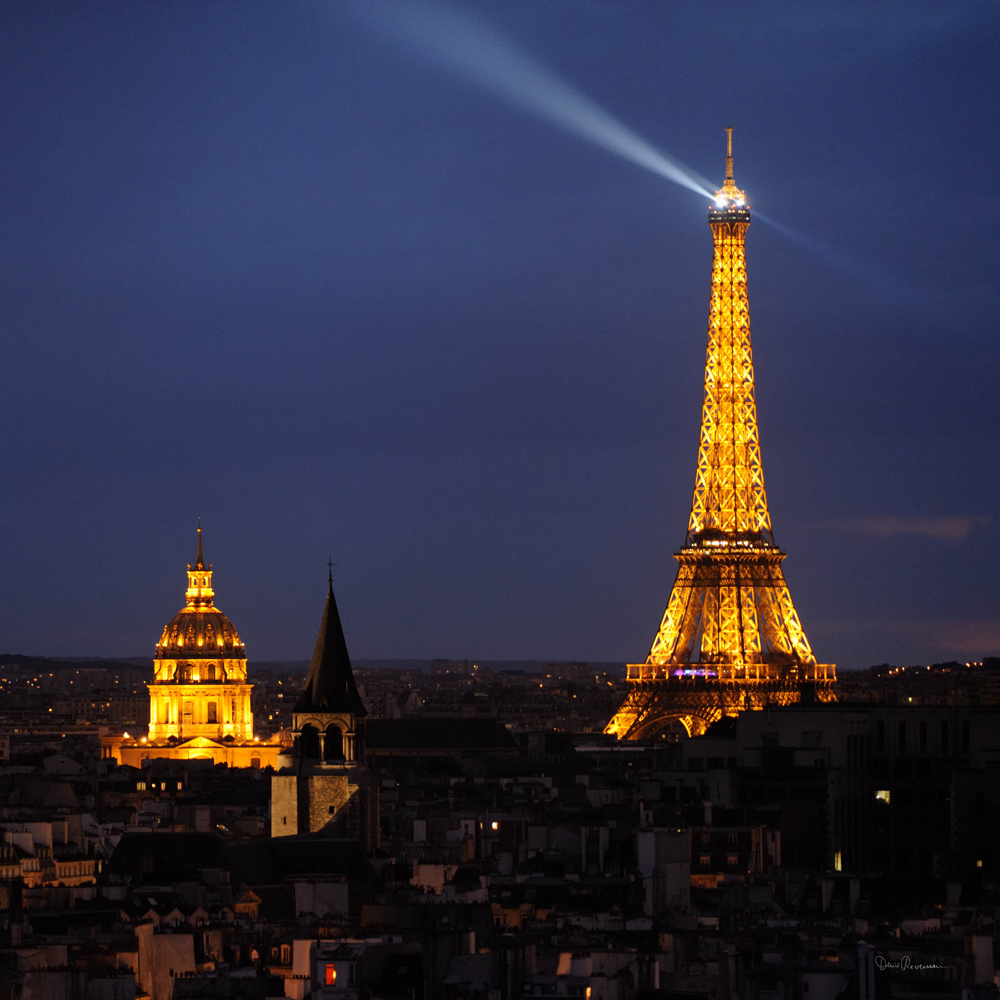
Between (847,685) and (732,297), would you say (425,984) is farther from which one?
(847,685)

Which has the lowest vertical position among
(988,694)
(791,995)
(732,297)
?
(791,995)

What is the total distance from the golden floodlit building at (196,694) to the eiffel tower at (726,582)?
4379 cm

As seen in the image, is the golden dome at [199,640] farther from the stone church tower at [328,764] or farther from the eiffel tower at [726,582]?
the stone church tower at [328,764]

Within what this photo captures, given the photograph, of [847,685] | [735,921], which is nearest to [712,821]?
[735,921]

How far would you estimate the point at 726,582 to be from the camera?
149m

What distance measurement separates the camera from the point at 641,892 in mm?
74625

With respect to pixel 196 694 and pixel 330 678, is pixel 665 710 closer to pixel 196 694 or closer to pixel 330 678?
pixel 330 678

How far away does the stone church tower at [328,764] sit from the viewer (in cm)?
9600

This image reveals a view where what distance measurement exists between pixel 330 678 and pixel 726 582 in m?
51.3

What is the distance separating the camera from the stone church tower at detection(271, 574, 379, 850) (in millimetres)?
96000

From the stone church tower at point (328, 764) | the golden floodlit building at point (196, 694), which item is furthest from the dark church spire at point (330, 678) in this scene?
the golden floodlit building at point (196, 694)

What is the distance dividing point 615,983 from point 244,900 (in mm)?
26146

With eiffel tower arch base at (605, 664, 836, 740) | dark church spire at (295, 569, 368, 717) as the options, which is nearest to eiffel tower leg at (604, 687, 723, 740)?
eiffel tower arch base at (605, 664, 836, 740)

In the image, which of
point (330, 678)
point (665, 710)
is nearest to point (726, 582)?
point (665, 710)
